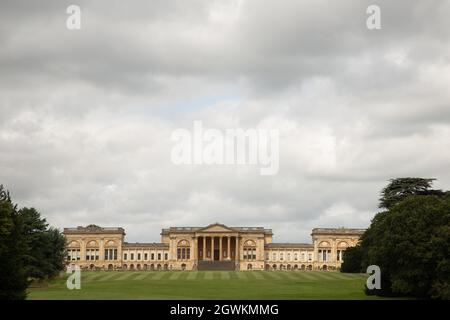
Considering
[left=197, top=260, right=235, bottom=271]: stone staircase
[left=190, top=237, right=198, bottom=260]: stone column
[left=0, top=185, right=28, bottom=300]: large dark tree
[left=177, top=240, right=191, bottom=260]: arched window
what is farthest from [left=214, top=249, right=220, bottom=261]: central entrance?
[left=0, top=185, right=28, bottom=300]: large dark tree

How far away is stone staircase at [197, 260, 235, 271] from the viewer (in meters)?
152

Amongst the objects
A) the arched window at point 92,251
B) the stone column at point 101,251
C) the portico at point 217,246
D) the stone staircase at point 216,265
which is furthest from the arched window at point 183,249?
the arched window at point 92,251

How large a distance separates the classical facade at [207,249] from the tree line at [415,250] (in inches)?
4348

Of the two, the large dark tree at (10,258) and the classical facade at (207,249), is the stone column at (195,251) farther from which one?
the large dark tree at (10,258)

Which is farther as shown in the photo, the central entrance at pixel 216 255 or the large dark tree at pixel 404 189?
the central entrance at pixel 216 255

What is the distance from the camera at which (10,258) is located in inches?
2078

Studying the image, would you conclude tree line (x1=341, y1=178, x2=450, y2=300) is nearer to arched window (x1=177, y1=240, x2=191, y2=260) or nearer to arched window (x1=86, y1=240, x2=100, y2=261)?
arched window (x1=177, y1=240, x2=191, y2=260)

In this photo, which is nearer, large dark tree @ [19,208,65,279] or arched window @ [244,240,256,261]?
large dark tree @ [19,208,65,279]

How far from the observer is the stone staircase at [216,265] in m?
152

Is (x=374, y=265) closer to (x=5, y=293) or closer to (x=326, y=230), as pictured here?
(x=5, y=293)

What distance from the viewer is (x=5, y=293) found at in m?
50.8

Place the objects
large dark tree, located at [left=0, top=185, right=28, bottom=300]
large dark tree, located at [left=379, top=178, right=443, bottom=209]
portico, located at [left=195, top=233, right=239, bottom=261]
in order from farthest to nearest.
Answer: portico, located at [left=195, top=233, right=239, bottom=261]
large dark tree, located at [left=379, top=178, right=443, bottom=209]
large dark tree, located at [left=0, top=185, right=28, bottom=300]

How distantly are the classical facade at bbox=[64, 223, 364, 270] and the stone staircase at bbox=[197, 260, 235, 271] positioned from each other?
47.6 feet
